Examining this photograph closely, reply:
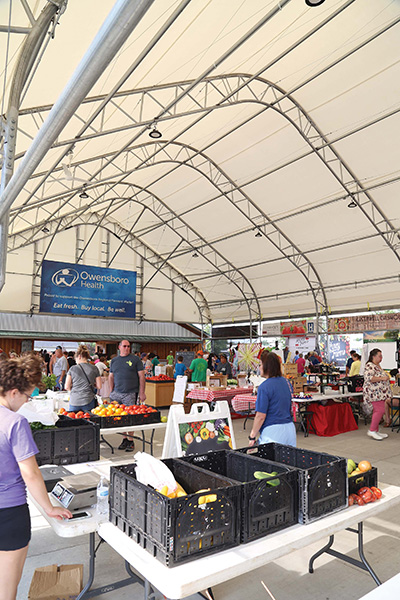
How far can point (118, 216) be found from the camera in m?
18.7

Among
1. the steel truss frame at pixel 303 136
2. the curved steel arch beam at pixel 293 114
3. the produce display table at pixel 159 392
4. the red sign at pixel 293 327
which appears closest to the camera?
the curved steel arch beam at pixel 293 114

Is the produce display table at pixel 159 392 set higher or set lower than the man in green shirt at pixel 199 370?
lower

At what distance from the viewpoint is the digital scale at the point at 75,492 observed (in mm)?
1961

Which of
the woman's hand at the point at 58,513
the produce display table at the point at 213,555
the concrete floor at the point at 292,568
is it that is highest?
the woman's hand at the point at 58,513

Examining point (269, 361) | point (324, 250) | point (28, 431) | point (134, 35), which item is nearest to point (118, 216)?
point (324, 250)

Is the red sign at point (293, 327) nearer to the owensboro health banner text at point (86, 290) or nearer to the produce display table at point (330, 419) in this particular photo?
the owensboro health banner text at point (86, 290)

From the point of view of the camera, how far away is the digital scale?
6.43 ft

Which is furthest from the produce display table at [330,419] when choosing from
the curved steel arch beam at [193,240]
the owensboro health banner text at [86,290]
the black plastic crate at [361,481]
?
the owensboro health banner text at [86,290]

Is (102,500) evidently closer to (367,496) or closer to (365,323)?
(367,496)

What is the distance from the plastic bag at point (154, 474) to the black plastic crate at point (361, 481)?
37.9 inches

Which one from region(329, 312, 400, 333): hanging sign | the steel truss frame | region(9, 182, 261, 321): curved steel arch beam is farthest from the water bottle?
region(329, 312, 400, 333): hanging sign

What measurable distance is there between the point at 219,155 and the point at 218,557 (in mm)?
12426

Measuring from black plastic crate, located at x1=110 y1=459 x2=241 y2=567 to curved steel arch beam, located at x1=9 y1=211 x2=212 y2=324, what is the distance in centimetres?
1428

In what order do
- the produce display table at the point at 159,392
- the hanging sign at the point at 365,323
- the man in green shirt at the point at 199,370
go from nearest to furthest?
the man in green shirt at the point at 199,370, the produce display table at the point at 159,392, the hanging sign at the point at 365,323
